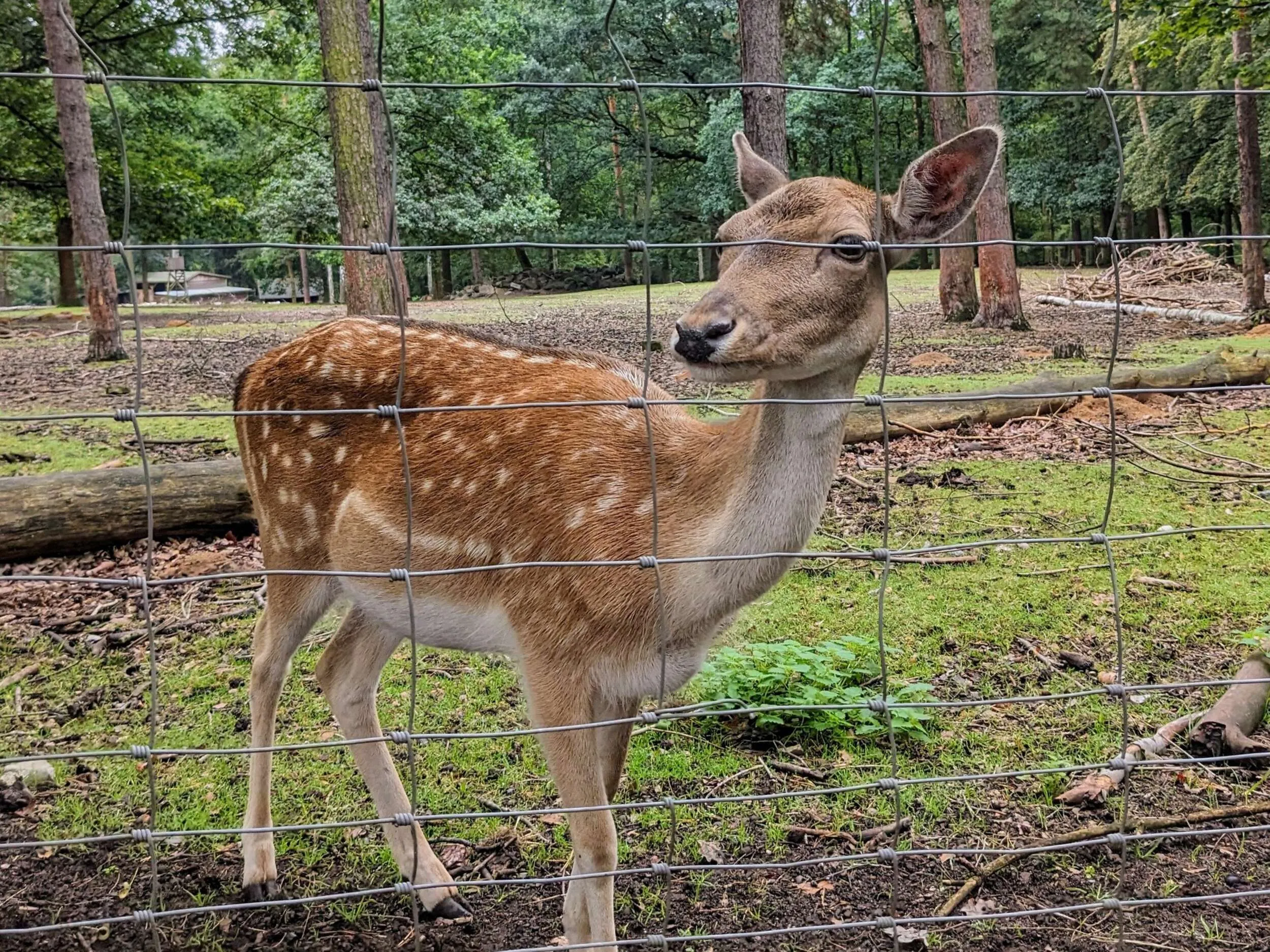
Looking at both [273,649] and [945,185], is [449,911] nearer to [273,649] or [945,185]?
[273,649]

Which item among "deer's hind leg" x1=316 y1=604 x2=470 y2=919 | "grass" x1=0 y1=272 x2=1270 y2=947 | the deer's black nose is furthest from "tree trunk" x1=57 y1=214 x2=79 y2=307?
the deer's black nose

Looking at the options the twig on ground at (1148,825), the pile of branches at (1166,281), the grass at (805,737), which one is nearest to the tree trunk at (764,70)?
the grass at (805,737)

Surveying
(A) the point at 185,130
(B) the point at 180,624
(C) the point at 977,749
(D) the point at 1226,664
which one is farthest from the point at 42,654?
(A) the point at 185,130

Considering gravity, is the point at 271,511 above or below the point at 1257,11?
below

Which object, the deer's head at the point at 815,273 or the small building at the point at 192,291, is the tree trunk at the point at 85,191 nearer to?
the small building at the point at 192,291

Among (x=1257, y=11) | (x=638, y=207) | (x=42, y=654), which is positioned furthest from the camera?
(x=638, y=207)

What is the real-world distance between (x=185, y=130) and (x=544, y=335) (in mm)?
10790

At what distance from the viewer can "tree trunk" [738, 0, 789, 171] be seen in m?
6.77

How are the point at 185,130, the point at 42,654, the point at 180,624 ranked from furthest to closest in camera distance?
the point at 185,130 < the point at 180,624 < the point at 42,654

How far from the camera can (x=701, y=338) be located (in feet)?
6.89

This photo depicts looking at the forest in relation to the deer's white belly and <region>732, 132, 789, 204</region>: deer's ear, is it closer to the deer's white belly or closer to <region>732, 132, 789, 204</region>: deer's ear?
<region>732, 132, 789, 204</region>: deer's ear

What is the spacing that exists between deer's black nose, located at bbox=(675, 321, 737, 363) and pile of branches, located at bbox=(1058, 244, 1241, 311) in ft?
50.7

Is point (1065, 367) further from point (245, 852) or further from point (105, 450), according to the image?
point (245, 852)

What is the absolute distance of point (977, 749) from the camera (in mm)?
3273
